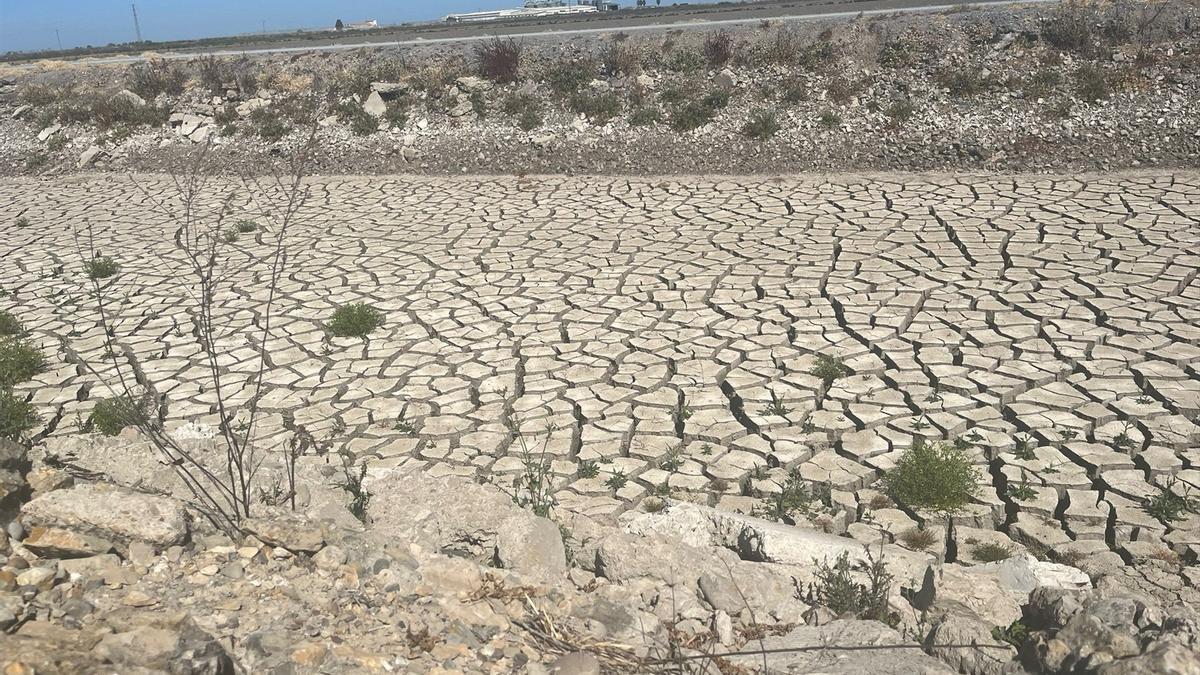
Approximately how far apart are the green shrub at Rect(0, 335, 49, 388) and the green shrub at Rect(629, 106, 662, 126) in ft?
25.9

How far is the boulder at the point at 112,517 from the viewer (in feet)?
11.0

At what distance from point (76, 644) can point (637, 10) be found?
997 inches

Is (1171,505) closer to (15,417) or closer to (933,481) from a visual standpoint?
(933,481)

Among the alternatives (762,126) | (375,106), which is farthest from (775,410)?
(375,106)

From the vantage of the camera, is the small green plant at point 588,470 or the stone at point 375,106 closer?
the small green plant at point 588,470

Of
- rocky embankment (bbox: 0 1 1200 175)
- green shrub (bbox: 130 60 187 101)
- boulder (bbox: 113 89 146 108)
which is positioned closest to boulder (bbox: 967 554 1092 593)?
rocky embankment (bbox: 0 1 1200 175)

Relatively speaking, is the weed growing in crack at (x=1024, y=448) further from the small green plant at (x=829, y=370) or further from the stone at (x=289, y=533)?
the stone at (x=289, y=533)

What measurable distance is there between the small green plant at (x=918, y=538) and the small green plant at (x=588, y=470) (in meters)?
1.49

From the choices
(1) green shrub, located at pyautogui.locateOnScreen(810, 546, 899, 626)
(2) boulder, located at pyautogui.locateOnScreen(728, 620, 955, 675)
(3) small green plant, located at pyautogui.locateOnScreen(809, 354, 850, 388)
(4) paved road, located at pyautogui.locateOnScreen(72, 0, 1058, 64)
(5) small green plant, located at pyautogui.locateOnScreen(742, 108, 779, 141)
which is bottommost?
(3) small green plant, located at pyautogui.locateOnScreen(809, 354, 850, 388)

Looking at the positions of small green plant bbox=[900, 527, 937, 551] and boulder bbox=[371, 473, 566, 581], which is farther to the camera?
small green plant bbox=[900, 527, 937, 551]

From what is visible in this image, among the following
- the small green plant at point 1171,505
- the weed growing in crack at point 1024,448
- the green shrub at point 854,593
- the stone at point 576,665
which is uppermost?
the stone at point 576,665

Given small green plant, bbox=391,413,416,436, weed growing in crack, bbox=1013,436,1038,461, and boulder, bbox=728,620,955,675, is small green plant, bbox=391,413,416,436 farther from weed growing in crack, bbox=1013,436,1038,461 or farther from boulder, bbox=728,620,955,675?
weed growing in crack, bbox=1013,436,1038,461

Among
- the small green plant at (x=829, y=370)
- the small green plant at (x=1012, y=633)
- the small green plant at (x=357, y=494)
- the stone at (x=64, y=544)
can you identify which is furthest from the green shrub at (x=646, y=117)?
the stone at (x=64, y=544)

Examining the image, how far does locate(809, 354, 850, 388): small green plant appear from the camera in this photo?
5.98 metres
